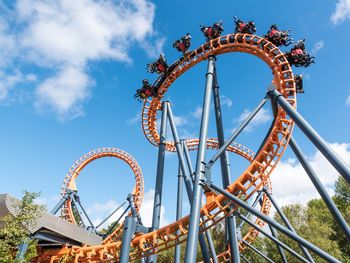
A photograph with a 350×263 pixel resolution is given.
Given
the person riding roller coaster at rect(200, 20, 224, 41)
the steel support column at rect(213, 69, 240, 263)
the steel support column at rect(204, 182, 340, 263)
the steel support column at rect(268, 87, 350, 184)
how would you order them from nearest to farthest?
the steel support column at rect(268, 87, 350, 184), the steel support column at rect(204, 182, 340, 263), the steel support column at rect(213, 69, 240, 263), the person riding roller coaster at rect(200, 20, 224, 41)

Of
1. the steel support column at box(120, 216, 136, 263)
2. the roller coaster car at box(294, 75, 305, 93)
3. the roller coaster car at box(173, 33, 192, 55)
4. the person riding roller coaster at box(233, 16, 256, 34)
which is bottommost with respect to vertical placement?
the steel support column at box(120, 216, 136, 263)

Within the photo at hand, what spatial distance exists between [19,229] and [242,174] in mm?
Answer: 4875

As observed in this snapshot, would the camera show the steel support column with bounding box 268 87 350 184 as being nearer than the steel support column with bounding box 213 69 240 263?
Yes

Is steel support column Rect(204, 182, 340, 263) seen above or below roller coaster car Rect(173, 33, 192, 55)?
below

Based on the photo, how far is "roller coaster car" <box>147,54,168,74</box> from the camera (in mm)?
10945

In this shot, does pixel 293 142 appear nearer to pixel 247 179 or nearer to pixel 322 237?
pixel 247 179

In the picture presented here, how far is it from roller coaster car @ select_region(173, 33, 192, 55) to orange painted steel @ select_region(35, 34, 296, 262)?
32 centimetres

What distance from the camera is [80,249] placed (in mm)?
9164

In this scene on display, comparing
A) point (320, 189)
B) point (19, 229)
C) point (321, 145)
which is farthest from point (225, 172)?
point (19, 229)

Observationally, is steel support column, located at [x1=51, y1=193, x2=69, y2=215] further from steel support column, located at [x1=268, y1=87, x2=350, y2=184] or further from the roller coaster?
steel support column, located at [x1=268, y1=87, x2=350, y2=184]

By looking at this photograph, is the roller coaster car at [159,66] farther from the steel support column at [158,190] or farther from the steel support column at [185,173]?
the steel support column at [158,190]

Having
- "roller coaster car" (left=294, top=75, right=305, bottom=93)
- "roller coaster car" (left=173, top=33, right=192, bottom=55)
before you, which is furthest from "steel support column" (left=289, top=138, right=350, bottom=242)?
"roller coaster car" (left=173, top=33, right=192, bottom=55)

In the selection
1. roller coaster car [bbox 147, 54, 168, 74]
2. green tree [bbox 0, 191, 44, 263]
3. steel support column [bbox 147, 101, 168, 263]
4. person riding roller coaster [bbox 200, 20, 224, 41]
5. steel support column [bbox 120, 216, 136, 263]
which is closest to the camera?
green tree [bbox 0, 191, 44, 263]

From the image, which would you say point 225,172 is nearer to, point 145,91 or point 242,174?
point 242,174
